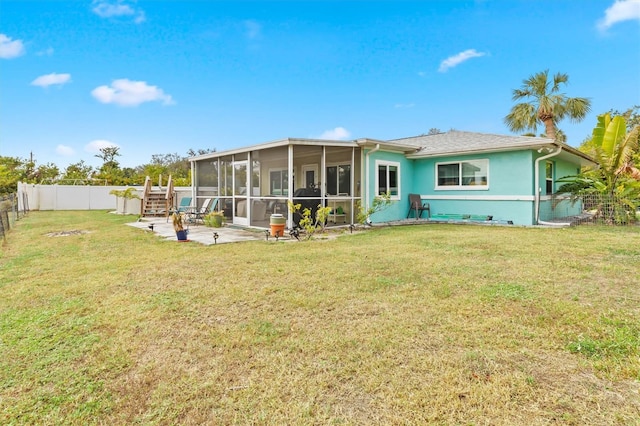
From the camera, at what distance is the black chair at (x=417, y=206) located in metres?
12.9

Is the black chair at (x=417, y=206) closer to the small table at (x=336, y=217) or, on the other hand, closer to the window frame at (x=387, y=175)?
the window frame at (x=387, y=175)

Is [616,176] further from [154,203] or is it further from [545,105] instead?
[154,203]

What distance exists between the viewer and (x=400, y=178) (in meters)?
12.6

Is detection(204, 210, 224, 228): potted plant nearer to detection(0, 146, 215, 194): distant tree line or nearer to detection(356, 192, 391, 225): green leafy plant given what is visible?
detection(356, 192, 391, 225): green leafy plant

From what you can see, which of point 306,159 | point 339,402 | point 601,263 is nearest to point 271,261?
point 339,402

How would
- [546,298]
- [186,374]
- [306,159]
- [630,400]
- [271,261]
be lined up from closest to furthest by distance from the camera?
[630,400], [186,374], [546,298], [271,261], [306,159]

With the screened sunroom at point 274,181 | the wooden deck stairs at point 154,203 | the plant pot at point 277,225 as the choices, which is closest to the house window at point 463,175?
the screened sunroom at point 274,181

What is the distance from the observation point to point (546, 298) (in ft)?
12.3

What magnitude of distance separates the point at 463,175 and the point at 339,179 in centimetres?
456

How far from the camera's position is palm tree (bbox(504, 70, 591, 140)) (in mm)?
18797

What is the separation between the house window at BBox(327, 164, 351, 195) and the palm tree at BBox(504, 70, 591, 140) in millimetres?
13112

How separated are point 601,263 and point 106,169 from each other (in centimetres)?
3563

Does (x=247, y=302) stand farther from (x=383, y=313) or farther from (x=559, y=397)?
(x=559, y=397)

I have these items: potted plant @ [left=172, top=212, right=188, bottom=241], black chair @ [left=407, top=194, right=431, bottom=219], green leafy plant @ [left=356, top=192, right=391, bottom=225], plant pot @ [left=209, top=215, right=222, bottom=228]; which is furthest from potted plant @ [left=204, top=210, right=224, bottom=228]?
black chair @ [left=407, top=194, right=431, bottom=219]
